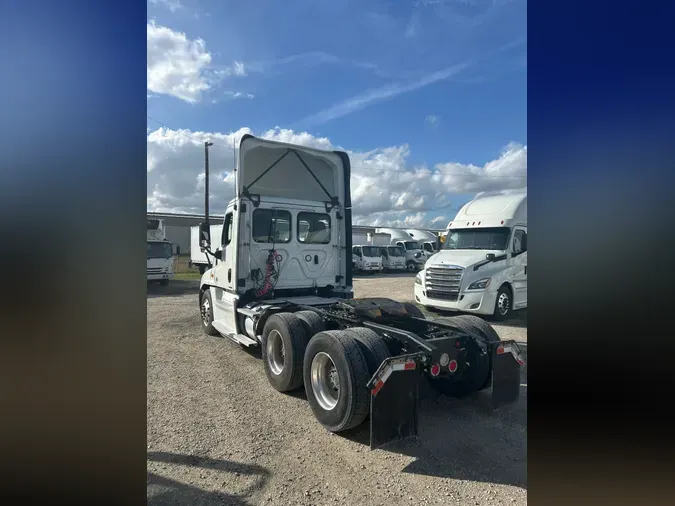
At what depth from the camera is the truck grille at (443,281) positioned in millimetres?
10340

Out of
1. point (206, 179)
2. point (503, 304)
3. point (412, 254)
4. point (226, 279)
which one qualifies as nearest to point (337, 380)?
point (226, 279)

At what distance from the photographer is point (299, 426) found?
439cm

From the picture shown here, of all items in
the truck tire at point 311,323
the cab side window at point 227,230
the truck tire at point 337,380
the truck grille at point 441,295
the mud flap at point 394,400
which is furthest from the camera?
the truck grille at point 441,295

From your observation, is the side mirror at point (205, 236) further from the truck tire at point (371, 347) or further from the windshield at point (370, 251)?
the windshield at point (370, 251)

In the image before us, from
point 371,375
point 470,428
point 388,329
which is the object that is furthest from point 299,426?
point 470,428

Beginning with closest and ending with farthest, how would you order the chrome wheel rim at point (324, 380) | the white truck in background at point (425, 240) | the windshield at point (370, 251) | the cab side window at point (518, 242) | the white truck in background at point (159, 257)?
the chrome wheel rim at point (324, 380)
the cab side window at point (518, 242)
the white truck in background at point (159, 257)
the windshield at point (370, 251)
the white truck in background at point (425, 240)

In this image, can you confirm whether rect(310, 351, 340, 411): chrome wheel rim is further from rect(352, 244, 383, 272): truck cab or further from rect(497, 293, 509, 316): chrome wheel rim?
rect(352, 244, 383, 272): truck cab

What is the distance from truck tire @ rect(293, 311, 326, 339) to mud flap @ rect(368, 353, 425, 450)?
1.70 metres

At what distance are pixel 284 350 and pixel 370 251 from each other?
21.0 m

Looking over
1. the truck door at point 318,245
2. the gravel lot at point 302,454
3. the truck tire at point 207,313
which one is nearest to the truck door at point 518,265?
the truck door at point 318,245

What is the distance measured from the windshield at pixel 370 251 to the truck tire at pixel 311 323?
2019cm
